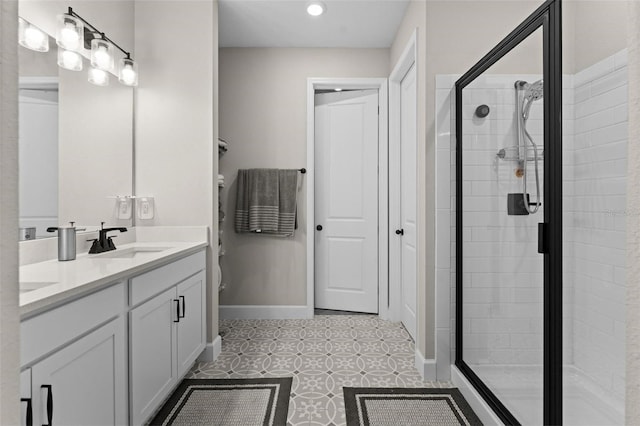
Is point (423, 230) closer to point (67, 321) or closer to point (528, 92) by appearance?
point (528, 92)

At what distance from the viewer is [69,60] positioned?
1.98 metres

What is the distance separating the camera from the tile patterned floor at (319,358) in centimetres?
212

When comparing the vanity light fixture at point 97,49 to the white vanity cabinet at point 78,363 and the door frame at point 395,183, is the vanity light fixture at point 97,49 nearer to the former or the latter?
the white vanity cabinet at point 78,363

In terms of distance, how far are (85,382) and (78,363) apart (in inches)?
3.5

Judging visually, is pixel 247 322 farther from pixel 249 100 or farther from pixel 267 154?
pixel 249 100

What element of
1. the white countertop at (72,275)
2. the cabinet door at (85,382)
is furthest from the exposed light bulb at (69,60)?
the cabinet door at (85,382)

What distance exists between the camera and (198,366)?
8.29 ft

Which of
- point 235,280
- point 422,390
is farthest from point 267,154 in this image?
point 422,390

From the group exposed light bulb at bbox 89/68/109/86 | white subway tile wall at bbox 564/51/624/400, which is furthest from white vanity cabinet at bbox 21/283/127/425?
white subway tile wall at bbox 564/51/624/400

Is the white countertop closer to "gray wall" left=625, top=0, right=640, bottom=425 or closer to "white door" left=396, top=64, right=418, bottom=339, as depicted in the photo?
"gray wall" left=625, top=0, right=640, bottom=425

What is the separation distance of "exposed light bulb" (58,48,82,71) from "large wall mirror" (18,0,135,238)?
36 mm

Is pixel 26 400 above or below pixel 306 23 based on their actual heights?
below

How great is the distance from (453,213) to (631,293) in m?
1.95

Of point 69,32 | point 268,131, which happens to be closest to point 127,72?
point 69,32
